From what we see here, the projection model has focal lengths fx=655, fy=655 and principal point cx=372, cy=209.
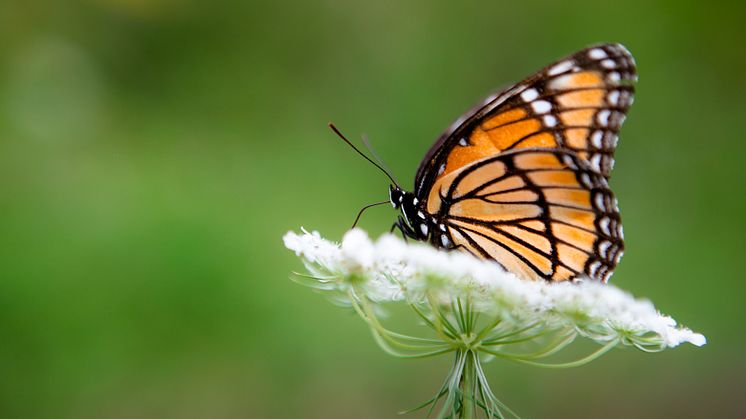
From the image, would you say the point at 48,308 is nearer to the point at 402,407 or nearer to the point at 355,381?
the point at 355,381

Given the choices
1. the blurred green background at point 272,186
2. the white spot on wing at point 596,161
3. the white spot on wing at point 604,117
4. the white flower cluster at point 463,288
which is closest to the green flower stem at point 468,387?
the white flower cluster at point 463,288

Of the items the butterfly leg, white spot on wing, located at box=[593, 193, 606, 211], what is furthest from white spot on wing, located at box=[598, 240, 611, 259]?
the butterfly leg

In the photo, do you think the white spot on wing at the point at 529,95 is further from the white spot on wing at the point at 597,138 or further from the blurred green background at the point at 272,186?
the blurred green background at the point at 272,186

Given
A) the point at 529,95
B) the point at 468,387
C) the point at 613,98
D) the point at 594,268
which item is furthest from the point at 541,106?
the point at 468,387

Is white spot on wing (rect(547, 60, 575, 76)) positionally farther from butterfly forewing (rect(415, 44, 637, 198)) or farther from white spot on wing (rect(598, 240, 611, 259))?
white spot on wing (rect(598, 240, 611, 259))

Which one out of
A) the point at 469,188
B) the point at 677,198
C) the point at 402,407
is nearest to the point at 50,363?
the point at 402,407
